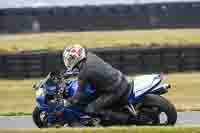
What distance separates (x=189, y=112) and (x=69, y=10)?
17.4 meters

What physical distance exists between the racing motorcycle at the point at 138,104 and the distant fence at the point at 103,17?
1877 cm

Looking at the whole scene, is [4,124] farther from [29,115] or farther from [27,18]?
[27,18]

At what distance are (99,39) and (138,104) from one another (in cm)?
1660

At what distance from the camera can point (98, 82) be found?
957cm

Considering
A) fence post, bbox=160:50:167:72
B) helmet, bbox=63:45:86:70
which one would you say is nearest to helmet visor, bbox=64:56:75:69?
helmet, bbox=63:45:86:70

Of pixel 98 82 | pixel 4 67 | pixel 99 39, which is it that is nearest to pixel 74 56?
pixel 98 82

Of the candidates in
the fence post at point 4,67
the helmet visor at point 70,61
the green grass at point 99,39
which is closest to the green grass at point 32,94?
the fence post at point 4,67

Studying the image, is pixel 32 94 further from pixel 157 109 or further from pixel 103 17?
pixel 103 17

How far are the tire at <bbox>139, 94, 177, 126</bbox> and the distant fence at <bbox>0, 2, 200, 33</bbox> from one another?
19.0 metres

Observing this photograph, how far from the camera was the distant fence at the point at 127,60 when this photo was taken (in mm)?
17891

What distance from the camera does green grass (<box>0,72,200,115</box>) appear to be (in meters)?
14.1

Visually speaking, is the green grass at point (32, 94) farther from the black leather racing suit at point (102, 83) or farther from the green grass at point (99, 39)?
the green grass at point (99, 39)

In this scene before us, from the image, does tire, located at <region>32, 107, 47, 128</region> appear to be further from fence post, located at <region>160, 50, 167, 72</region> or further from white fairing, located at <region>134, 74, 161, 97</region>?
fence post, located at <region>160, 50, 167, 72</region>

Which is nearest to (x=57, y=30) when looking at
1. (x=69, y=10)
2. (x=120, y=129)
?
(x=69, y=10)
